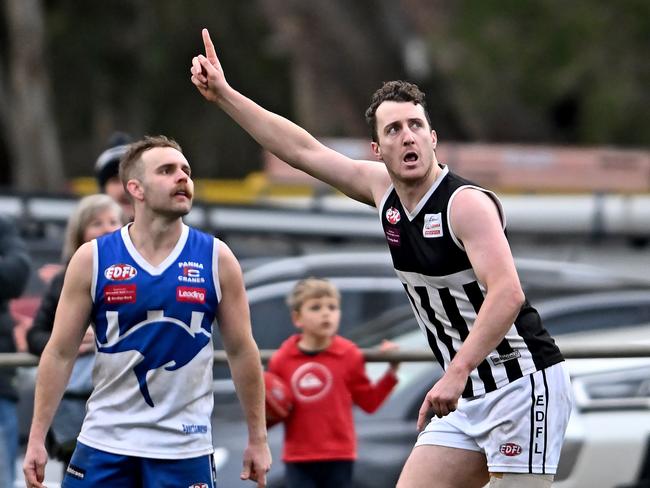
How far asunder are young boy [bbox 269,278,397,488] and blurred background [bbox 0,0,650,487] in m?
1.27

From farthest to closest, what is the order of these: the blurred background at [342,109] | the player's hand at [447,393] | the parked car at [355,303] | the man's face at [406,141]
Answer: the blurred background at [342,109] < the parked car at [355,303] < the man's face at [406,141] < the player's hand at [447,393]

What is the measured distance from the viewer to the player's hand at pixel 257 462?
212 inches

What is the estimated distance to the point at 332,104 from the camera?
28.5 meters

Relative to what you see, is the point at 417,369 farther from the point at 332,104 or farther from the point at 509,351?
the point at 332,104

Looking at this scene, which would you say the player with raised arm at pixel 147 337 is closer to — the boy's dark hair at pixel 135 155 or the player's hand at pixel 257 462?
the boy's dark hair at pixel 135 155

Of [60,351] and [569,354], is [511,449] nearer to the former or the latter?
[569,354]

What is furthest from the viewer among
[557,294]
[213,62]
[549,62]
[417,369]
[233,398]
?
[549,62]

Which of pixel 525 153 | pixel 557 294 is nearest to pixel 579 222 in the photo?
pixel 525 153

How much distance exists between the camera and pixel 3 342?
22.9 ft

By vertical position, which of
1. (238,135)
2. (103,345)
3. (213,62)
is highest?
(238,135)

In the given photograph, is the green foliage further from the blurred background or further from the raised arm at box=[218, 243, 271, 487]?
the raised arm at box=[218, 243, 271, 487]

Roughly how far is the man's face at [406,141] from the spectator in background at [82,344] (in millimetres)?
1861

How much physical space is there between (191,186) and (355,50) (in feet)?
74.2

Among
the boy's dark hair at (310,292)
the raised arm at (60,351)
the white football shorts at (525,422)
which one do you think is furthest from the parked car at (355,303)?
the white football shorts at (525,422)
